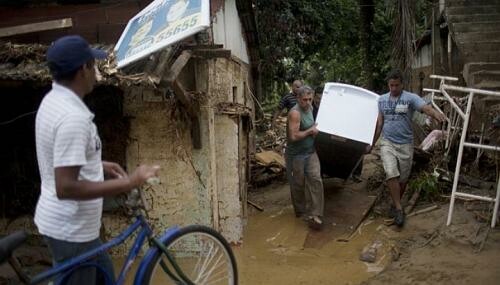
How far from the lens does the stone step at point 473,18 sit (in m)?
9.38

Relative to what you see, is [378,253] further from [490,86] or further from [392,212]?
[490,86]

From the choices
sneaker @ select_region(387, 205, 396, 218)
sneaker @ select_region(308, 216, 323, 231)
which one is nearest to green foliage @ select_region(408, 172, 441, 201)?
sneaker @ select_region(387, 205, 396, 218)

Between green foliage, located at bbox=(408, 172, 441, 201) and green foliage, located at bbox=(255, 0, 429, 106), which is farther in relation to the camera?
green foliage, located at bbox=(255, 0, 429, 106)

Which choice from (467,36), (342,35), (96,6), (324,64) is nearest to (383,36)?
(342,35)

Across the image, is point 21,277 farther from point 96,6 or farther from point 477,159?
point 477,159

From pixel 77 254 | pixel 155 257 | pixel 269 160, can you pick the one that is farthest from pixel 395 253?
pixel 269 160

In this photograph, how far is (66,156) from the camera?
239cm

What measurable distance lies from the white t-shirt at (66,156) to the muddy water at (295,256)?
3.10 m

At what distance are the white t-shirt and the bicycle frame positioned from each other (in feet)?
0.50

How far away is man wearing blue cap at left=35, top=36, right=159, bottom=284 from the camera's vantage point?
241 cm

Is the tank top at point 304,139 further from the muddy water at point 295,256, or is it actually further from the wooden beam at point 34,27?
the wooden beam at point 34,27

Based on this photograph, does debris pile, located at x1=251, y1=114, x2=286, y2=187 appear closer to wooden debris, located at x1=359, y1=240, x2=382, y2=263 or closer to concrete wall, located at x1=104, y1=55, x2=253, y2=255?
concrete wall, located at x1=104, y1=55, x2=253, y2=255

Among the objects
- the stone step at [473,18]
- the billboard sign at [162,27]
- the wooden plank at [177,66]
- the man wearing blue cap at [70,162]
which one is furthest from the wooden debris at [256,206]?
the man wearing blue cap at [70,162]

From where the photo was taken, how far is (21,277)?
2.79 metres
